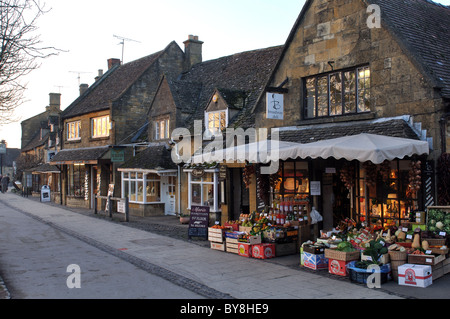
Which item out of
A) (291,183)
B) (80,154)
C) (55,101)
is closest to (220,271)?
(291,183)

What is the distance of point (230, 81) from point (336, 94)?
9756 mm

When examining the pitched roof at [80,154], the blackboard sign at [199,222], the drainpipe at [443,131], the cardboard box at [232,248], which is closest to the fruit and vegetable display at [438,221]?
the drainpipe at [443,131]

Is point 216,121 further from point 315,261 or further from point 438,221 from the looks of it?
point 438,221

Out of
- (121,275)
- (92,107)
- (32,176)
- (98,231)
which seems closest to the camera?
(121,275)

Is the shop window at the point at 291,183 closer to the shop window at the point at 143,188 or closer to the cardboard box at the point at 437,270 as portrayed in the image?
the cardboard box at the point at 437,270

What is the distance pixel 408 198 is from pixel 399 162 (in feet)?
3.09

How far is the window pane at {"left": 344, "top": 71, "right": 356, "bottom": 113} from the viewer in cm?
1234

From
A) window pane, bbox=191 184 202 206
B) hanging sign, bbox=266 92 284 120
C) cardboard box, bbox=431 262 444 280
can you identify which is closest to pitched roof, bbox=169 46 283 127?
window pane, bbox=191 184 202 206

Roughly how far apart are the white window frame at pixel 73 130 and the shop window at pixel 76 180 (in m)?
2.06

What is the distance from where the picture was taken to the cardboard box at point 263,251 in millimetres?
11039

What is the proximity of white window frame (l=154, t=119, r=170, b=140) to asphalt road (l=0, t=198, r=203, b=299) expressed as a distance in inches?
343
